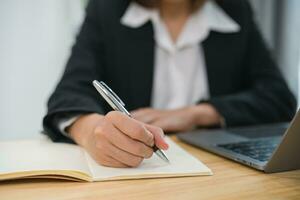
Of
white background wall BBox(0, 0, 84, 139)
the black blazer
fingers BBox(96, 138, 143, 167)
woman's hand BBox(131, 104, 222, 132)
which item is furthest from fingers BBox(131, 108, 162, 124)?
white background wall BBox(0, 0, 84, 139)

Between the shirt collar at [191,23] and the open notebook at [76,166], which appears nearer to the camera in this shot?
the open notebook at [76,166]

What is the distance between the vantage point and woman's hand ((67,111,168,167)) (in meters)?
0.55

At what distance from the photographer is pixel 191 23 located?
1.24m

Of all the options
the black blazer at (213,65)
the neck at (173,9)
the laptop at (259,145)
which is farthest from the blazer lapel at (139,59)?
the laptop at (259,145)

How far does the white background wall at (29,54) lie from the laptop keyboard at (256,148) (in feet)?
3.73

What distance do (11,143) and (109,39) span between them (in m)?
0.49

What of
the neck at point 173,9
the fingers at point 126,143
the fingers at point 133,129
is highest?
the neck at point 173,9

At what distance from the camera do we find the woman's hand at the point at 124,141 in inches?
21.7

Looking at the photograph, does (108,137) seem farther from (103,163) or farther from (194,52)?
(194,52)

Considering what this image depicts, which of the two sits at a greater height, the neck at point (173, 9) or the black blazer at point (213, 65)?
the neck at point (173, 9)

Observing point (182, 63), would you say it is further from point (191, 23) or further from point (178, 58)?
point (191, 23)

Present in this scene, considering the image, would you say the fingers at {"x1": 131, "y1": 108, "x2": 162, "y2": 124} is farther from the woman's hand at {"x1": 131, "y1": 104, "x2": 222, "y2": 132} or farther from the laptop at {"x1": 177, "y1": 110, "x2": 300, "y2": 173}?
the laptop at {"x1": 177, "y1": 110, "x2": 300, "y2": 173}

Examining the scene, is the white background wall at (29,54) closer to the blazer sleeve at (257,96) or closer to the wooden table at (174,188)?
the blazer sleeve at (257,96)

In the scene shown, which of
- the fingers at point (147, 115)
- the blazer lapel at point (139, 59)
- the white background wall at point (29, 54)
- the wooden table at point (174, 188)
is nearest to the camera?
the wooden table at point (174, 188)
